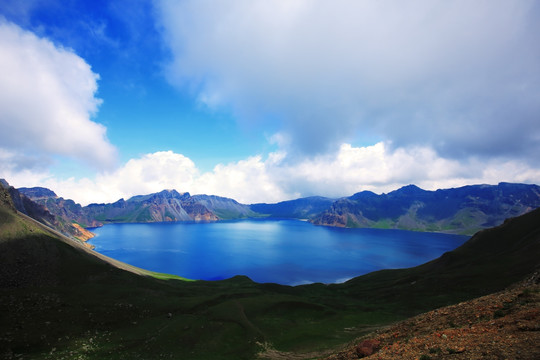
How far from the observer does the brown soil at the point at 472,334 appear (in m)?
13.9

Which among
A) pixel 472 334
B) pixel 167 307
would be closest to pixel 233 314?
pixel 167 307

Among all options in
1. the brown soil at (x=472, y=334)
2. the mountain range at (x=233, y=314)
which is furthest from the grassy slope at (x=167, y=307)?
the brown soil at (x=472, y=334)

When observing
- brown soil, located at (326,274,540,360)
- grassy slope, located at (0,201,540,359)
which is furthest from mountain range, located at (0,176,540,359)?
grassy slope, located at (0,201,540,359)

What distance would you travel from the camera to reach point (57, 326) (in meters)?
48.4

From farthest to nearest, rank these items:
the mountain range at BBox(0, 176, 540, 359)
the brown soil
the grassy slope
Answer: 1. the grassy slope
2. the mountain range at BBox(0, 176, 540, 359)
3. the brown soil

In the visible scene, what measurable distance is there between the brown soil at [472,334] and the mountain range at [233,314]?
97mm

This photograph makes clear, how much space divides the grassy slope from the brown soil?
30517 millimetres

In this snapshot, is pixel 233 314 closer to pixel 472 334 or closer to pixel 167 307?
pixel 167 307

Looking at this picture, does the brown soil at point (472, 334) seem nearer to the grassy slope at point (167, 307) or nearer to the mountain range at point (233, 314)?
the mountain range at point (233, 314)

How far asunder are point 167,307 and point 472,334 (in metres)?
69.8

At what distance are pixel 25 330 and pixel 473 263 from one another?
465 ft

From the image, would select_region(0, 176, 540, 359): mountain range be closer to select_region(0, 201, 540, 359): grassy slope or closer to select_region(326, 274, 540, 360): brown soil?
select_region(326, 274, 540, 360): brown soil

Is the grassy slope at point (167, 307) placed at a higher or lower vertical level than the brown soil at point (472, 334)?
lower

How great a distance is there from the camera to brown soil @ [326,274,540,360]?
1388 cm
